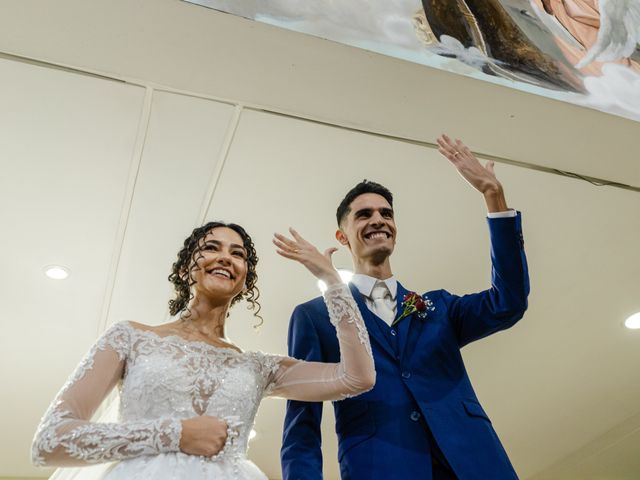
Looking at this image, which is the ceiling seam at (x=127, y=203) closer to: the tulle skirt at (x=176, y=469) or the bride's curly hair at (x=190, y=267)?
the bride's curly hair at (x=190, y=267)

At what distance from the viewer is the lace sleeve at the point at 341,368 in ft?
6.04

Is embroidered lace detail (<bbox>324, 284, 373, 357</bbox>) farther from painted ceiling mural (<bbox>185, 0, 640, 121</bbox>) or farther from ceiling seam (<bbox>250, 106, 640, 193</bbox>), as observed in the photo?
ceiling seam (<bbox>250, 106, 640, 193</bbox>)

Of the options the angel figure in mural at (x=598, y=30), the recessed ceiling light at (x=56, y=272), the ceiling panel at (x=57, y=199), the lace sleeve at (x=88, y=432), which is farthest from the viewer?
the recessed ceiling light at (x=56, y=272)

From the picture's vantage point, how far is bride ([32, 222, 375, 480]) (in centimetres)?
165

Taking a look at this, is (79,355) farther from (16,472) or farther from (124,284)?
(16,472)

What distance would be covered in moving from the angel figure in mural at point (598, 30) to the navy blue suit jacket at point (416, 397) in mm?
1645

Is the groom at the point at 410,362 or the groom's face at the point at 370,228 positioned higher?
the groom's face at the point at 370,228

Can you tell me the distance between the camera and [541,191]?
346 cm

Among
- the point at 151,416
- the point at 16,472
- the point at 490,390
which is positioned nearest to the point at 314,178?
the point at 151,416

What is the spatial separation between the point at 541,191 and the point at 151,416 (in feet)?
7.87

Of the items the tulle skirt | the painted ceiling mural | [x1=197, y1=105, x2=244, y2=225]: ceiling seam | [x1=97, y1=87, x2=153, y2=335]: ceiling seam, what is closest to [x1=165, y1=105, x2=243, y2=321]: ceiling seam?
[x1=197, y1=105, x2=244, y2=225]: ceiling seam

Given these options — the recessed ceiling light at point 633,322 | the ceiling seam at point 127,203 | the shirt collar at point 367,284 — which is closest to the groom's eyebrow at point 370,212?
the shirt collar at point 367,284

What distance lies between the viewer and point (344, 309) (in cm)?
190

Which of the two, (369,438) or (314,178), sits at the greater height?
(314,178)
